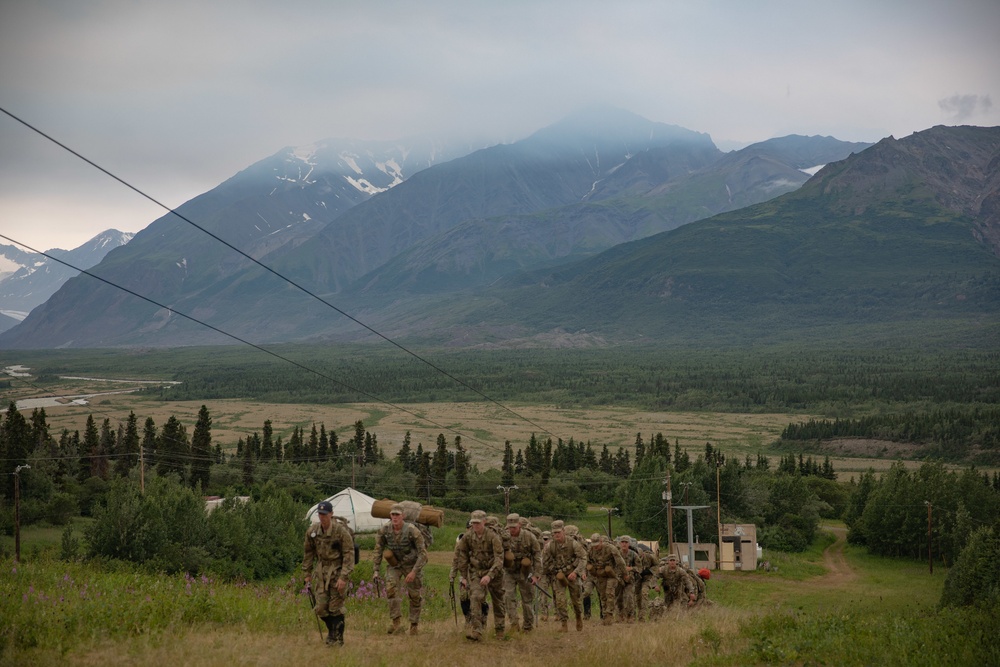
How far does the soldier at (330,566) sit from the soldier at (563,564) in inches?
196

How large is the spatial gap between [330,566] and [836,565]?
165 feet

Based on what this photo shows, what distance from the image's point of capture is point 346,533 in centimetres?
1645

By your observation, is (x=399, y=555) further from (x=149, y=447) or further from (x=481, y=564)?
(x=149, y=447)

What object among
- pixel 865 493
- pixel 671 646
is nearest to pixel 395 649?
pixel 671 646

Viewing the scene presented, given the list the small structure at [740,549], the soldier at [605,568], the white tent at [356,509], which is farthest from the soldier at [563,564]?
the white tent at [356,509]

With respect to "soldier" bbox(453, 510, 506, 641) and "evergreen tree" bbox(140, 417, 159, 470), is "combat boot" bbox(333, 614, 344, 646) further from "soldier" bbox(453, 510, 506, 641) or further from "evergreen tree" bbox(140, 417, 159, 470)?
"evergreen tree" bbox(140, 417, 159, 470)

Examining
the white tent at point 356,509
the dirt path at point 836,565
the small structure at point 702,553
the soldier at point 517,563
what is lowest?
the dirt path at point 836,565

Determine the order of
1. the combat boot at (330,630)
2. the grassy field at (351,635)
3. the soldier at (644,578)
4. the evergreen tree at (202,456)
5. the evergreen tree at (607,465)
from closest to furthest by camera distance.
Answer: the grassy field at (351,635) → the combat boot at (330,630) → the soldier at (644,578) → the evergreen tree at (202,456) → the evergreen tree at (607,465)

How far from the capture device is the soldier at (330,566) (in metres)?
16.0

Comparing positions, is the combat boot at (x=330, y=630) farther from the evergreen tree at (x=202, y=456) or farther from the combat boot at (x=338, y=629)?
the evergreen tree at (x=202, y=456)

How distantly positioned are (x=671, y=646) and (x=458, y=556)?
4134 mm

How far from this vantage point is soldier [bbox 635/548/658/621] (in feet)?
77.1

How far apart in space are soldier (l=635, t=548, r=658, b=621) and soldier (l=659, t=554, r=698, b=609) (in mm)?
320

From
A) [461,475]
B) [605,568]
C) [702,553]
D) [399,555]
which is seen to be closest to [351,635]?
[399,555]
